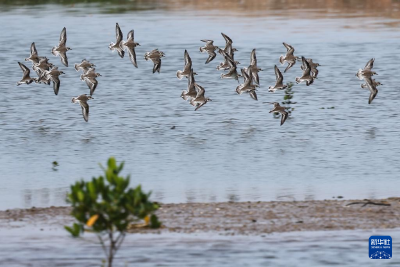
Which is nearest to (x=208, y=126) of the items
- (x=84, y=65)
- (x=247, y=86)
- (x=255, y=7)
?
(x=247, y=86)

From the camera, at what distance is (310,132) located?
87.9 feet

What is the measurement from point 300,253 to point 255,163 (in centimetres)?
741

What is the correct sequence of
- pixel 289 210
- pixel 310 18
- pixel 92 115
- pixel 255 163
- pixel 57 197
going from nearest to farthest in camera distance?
pixel 289 210 < pixel 57 197 < pixel 255 163 < pixel 92 115 < pixel 310 18

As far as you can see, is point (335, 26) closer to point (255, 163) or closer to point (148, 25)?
point (148, 25)

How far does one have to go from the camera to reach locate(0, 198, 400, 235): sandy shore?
660 inches

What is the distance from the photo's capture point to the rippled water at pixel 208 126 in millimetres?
20609

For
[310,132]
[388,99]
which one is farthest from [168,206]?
[388,99]

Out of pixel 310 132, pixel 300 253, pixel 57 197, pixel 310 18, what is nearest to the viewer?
pixel 300 253

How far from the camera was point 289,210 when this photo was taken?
17.8 metres

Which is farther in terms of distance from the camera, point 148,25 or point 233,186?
point 148,25
